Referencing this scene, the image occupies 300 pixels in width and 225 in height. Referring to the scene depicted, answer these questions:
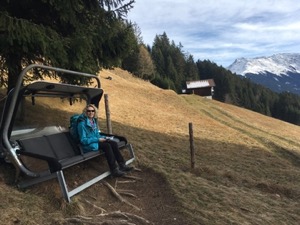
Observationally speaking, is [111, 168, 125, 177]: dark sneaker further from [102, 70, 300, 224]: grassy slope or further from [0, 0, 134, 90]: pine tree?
[0, 0, 134, 90]: pine tree

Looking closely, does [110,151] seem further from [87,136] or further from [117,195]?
[117,195]

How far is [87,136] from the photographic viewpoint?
7.87 m

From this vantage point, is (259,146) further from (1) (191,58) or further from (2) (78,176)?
(1) (191,58)

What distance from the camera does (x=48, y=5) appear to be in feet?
33.1

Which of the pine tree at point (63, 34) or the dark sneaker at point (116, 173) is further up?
the pine tree at point (63, 34)

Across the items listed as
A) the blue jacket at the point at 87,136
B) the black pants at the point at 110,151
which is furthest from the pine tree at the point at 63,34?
the black pants at the point at 110,151

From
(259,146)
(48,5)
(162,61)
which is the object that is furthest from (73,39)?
(162,61)

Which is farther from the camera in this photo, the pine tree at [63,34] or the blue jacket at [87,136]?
the pine tree at [63,34]

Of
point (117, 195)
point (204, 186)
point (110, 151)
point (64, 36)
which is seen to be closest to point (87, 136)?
point (110, 151)

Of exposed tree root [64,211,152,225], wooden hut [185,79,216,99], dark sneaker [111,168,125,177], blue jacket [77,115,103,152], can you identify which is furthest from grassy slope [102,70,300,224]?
wooden hut [185,79,216,99]

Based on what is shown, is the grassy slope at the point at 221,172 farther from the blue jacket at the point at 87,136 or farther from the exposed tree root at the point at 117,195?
the blue jacket at the point at 87,136

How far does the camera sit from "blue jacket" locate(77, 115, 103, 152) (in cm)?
779

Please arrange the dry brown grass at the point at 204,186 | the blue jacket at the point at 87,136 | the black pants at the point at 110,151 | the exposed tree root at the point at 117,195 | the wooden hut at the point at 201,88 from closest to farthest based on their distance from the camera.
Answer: the dry brown grass at the point at 204,186 → the exposed tree root at the point at 117,195 → the blue jacket at the point at 87,136 → the black pants at the point at 110,151 → the wooden hut at the point at 201,88

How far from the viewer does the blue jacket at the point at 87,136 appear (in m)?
7.79
